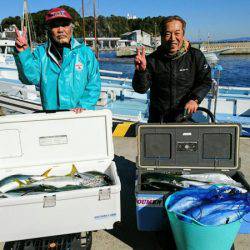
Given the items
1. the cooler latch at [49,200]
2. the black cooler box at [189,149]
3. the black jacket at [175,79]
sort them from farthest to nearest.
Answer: the black jacket at [175,79] < the black cooler box at [189,149] < the cooler latch at [49,200]

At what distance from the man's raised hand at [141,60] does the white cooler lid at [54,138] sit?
0.68 m

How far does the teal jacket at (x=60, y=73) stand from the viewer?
3193 millimetres

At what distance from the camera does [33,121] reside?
289 cm

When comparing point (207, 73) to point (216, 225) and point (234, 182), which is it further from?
point (216, 225)

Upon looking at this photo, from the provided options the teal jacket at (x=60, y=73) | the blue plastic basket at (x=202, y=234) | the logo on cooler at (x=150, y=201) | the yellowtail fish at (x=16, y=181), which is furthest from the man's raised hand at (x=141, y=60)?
the blue plastic basket at (x=202, y=234)

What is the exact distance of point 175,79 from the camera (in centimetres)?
342

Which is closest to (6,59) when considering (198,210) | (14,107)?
(14,107)

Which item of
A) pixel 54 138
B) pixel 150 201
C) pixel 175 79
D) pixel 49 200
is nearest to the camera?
pixel 49 200

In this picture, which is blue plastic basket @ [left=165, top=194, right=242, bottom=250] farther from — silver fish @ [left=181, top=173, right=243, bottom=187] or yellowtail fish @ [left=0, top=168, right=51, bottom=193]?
yellowtail fish @ [left=0, top=168, right=51, bottom=193]

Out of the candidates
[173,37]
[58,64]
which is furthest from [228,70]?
[58,64]

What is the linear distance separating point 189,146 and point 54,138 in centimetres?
136

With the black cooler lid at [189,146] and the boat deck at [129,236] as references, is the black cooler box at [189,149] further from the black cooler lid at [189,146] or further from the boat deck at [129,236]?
the boat deck at [129,236]

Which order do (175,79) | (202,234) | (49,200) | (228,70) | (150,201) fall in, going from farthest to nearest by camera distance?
(228,70) → (175,79) → (150,201) → (49,200) → (202,234)

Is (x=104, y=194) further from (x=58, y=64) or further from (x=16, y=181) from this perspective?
(x=58, y=64)
